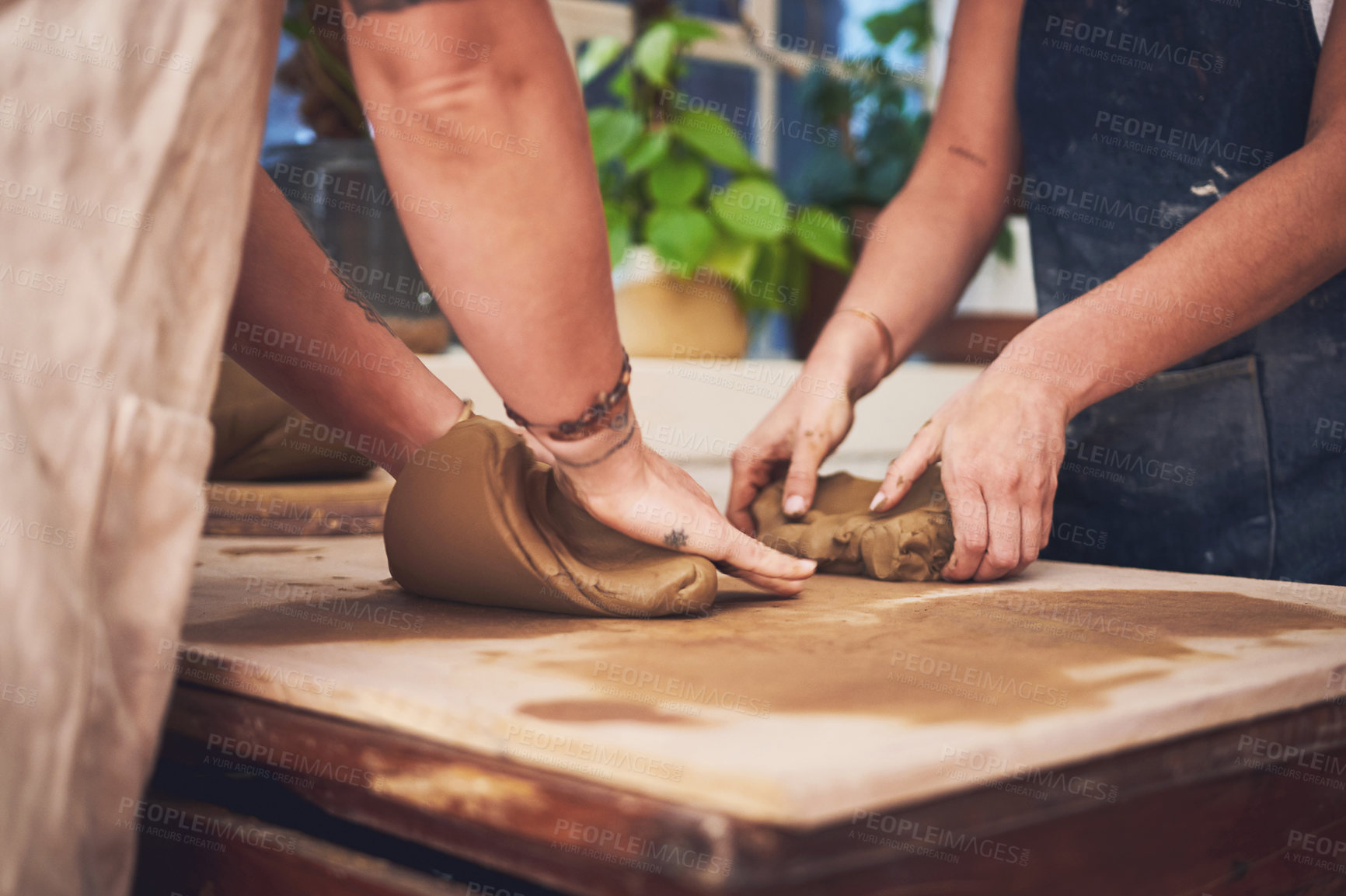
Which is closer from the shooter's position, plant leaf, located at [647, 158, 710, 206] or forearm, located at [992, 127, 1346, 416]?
forearm, located at [992, 127, 1346, 416]

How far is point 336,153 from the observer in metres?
2.39

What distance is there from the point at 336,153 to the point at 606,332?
1809mm

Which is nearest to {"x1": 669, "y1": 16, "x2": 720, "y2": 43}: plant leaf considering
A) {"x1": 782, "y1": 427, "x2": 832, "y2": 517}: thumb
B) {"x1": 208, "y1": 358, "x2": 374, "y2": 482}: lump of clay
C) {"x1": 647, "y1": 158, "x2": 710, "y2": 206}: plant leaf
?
{"x1": 647, "y1": 158, "x2": 710, "y2": 206}: plant leaf

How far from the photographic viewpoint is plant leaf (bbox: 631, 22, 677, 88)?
266cm

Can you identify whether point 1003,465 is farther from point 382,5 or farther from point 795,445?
point 382,5

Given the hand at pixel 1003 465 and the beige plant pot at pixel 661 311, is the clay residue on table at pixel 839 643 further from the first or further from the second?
the beige plant pot at pixel 661 311

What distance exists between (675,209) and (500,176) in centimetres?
202

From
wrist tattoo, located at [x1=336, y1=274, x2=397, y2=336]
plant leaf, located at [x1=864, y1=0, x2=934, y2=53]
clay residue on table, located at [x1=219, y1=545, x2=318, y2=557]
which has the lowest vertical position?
clay residue on table, located at [x1=219, y1=545, x2=318, y2=557]

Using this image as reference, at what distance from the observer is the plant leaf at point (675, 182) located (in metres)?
2.72

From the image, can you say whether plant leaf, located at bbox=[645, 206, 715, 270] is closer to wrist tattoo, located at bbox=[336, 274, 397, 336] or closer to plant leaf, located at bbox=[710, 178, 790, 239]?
plant leaf, located at bbox=[710, 178, 790, 239]

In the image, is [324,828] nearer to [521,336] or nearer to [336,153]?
[521,336]

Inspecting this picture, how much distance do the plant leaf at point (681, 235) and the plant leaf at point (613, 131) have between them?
199 mm

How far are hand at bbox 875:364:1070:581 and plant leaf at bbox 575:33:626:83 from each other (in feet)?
6.36

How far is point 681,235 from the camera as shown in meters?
2.67
